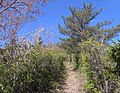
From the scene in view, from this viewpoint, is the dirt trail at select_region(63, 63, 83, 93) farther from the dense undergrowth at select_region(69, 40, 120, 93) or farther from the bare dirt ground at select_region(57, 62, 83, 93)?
the dense undergrowth at select_region(69, 40, 120, 93)

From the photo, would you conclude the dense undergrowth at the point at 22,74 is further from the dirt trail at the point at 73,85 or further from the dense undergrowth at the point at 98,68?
the dense undergrowth at the point at 98,68

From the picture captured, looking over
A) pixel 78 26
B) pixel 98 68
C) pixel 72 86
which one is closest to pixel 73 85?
pixel 72 86

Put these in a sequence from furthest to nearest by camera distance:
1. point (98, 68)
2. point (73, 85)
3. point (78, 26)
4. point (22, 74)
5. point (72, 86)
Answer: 1. point (78, 26)
2. point (73, 85)
3. point (72, 86)
4. point (22, 74)
5. point (98, 68)

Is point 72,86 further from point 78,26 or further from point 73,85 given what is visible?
point 78,26

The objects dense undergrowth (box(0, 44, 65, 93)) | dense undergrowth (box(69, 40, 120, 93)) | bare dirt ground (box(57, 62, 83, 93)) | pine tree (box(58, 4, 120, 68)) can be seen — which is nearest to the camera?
dense undergrowth (box(0, 44, 65, 93))

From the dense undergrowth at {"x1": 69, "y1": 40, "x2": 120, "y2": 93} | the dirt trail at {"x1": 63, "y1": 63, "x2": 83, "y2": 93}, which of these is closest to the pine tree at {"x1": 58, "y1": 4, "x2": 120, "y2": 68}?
the dirt trail at {"x1": 63, "y1": 63, "x2": 83, "y2": 93}

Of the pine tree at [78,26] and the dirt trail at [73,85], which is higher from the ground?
the pine tree at [78,26]

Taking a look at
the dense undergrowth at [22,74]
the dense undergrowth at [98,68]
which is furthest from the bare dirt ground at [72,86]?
the dense undergrowth at [98,68]

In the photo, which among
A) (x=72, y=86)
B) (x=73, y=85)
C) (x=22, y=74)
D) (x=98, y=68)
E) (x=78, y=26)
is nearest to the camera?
(x=98, y=68)

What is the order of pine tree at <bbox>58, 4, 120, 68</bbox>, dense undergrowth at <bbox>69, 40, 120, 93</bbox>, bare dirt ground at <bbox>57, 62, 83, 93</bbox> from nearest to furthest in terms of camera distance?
dense undergrowth at <bbox>69, 40, 120, 93</bbox>, bare dirt ground at <bbox>57, 62, 83, 93</bbox>, pine tree at <bbox>58, 4, 120, 68</bbox>

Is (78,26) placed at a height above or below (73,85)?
above

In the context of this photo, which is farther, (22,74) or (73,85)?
(73,85)

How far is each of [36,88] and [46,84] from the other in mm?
1201

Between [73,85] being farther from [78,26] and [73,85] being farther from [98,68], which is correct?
[78,26]
